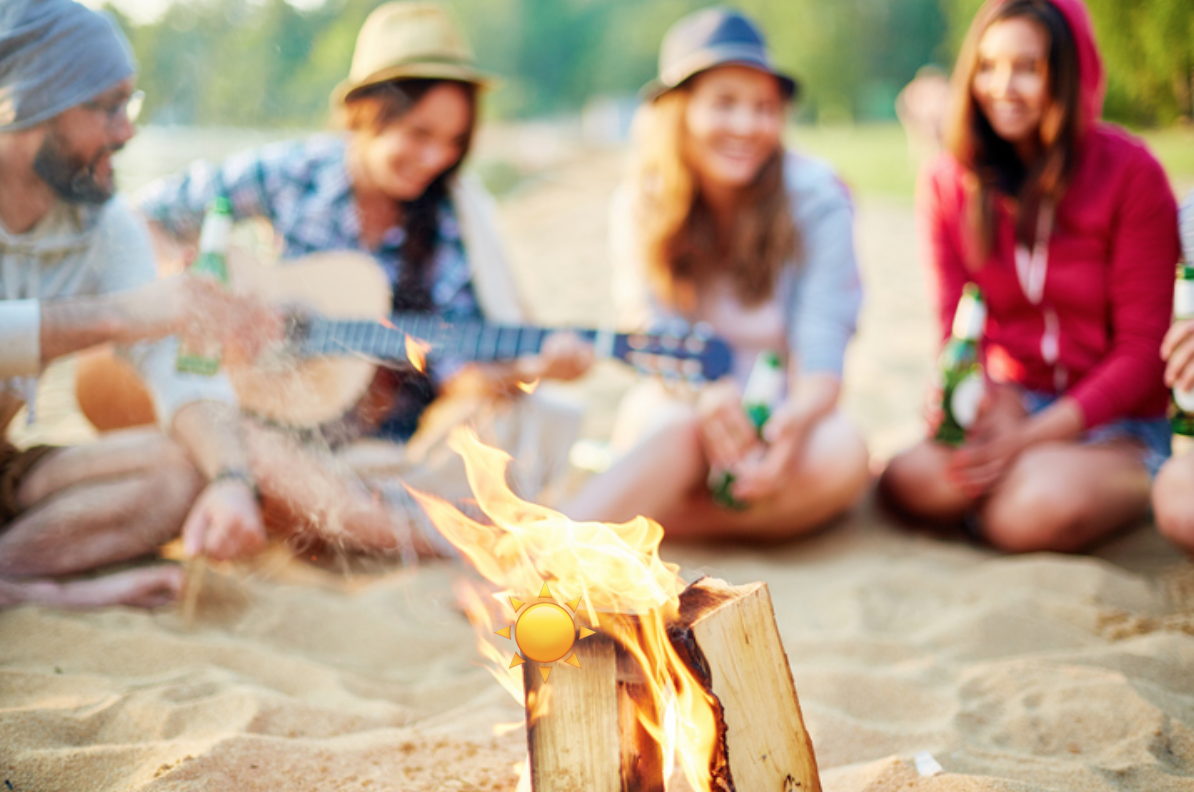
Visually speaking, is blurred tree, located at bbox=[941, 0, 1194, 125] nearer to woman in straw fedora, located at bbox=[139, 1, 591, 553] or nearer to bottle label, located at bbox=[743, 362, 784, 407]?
bottle label, located at bbox=[743, 362, 784, 407]

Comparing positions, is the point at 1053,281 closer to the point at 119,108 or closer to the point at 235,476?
the point at 235,476

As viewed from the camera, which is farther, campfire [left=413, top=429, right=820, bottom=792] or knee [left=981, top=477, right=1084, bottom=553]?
knee [left=981, top=477, right=1084, bottom=553]

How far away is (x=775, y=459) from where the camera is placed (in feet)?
9.50

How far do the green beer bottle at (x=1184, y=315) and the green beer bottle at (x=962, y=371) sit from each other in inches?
24.9

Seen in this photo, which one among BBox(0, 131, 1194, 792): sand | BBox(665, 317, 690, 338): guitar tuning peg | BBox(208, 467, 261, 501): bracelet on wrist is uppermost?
BBox(665, 317, 690, 338): guitar tuning peg

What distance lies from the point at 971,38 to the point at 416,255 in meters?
2.09

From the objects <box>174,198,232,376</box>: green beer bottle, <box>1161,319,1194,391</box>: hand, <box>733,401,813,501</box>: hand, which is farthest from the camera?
<box>733,401,813,501</box>: hand

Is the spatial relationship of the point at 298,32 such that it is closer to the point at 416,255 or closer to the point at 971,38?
the point at 416,255

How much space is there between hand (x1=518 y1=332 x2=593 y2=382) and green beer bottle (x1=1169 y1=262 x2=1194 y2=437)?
178 cm

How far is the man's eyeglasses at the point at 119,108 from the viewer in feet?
6.81

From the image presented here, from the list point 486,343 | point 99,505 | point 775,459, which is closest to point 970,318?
point 775,459

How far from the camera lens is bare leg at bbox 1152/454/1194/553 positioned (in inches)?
92.9

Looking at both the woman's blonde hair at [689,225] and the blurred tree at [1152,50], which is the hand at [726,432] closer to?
the woman's blonde hair at [689,225]

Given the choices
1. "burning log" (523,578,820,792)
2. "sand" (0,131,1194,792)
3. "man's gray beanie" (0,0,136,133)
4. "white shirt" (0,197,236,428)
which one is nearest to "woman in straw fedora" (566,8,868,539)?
"sand" (0,131,1194,792)
